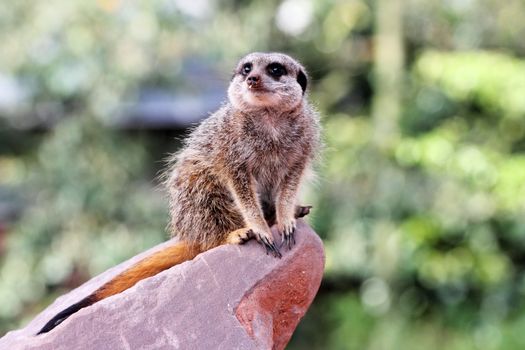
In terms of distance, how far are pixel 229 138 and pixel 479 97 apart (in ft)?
15.0

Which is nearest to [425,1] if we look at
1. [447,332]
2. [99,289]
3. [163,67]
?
[163,67]

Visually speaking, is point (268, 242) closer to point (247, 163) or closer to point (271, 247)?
point (271, 247)

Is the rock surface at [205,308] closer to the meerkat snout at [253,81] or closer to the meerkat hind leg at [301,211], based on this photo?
the meerkat hind leg at [301,211]

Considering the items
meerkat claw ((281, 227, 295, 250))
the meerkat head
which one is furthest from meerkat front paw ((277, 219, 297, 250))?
the meerkat head

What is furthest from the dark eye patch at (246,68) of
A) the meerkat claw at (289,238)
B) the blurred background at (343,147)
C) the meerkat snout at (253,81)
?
the blurred background at (343,147)

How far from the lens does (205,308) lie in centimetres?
269

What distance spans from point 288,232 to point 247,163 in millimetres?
384

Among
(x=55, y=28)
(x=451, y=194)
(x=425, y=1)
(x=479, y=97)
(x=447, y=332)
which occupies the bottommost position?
(x=447, y=332)

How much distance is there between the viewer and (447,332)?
323 inches

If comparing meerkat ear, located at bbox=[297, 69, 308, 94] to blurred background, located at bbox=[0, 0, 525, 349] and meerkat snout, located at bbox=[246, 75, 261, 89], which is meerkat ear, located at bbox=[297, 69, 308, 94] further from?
blurred background, located at bbox=[0, 0, 525, 349]

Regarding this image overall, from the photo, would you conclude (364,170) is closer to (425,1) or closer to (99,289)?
(425,1)

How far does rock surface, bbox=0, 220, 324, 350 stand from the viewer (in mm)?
A: 2615

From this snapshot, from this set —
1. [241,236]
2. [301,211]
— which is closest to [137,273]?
[241,236]

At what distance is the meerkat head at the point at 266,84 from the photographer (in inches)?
127
